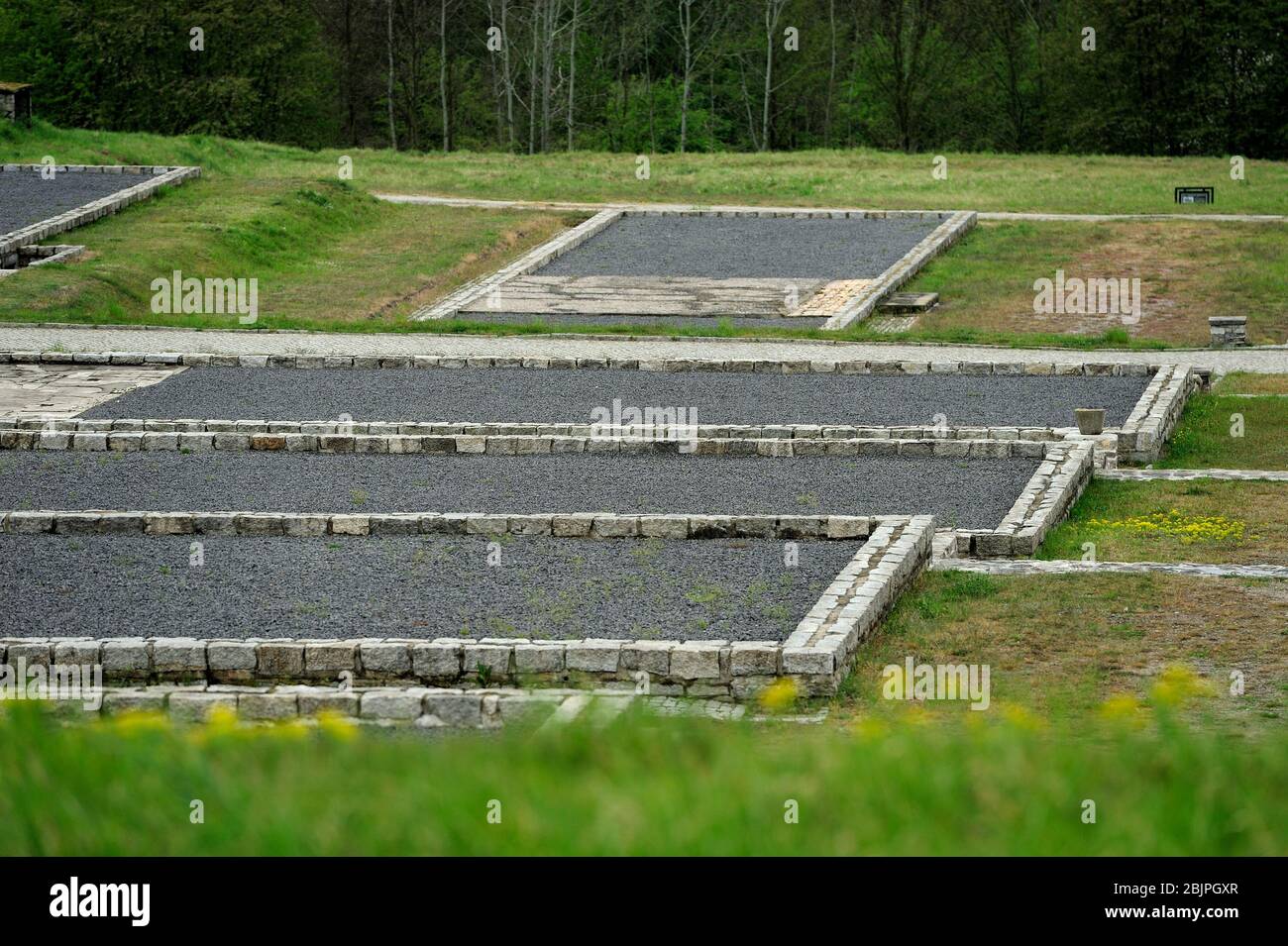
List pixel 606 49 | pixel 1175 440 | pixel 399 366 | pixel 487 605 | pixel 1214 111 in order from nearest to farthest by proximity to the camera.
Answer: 1. pixel 487 605
2. pixel 1175 440
3. pixel 399 366
4. pixel 1214 111
5. pixel 606 49

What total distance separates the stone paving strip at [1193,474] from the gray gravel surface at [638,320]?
36.0 ft

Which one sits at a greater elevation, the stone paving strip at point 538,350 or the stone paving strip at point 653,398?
the stone paving strip at point 538,350

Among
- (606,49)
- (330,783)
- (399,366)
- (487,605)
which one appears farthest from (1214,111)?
(330,783)

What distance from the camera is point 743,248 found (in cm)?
3672

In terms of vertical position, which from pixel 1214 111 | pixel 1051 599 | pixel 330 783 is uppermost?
pixel 1214 111

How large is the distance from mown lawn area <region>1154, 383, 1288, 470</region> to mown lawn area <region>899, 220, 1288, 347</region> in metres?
5.31

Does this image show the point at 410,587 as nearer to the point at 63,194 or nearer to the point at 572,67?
the point at 63,194

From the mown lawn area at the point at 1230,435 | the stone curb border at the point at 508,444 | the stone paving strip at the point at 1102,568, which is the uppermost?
the stone curb border at the point at 508,444

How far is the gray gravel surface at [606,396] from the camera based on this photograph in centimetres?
2084

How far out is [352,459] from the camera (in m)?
18.5

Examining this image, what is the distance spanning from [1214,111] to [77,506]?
52858 millimetres

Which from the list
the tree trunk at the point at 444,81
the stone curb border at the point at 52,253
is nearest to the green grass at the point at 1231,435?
the stone curb border at the point at 52,253

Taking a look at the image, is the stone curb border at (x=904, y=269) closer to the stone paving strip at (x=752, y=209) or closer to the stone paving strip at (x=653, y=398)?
the stone paving strip at (x=752, y=209)
